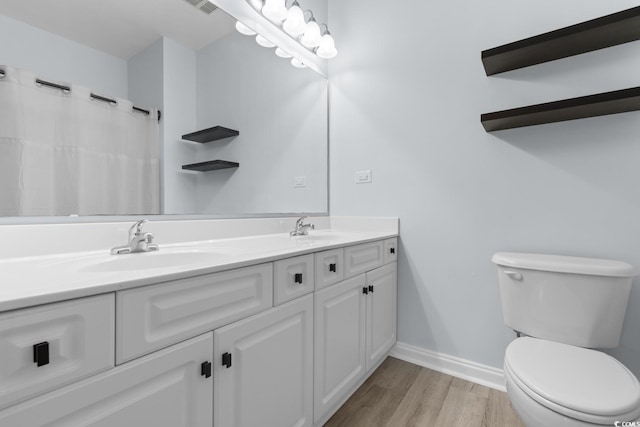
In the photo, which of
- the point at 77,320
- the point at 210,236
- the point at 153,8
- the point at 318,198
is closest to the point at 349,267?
the point at 210,236

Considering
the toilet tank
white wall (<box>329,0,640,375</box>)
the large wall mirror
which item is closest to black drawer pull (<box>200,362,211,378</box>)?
the large wall mirror

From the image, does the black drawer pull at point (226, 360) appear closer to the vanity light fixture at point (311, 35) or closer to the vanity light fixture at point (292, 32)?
the vanity light fixture at point (292, 32)

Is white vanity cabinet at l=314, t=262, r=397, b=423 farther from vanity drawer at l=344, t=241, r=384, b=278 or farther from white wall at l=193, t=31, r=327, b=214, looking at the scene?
white wall at l=193, t=31, r=327, b=214

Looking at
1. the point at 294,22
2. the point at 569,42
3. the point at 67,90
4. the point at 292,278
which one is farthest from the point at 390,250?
the point at 67,90

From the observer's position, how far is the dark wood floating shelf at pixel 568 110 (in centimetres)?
116

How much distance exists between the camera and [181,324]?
72 cm

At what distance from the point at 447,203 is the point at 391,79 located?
0.84m

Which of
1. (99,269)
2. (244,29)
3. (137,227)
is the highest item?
(244,29)

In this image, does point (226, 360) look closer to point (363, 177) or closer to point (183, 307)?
point (183, 307)

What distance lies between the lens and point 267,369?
946 mm

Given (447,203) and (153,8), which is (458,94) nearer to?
(447,203)

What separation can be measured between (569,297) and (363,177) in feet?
3.94

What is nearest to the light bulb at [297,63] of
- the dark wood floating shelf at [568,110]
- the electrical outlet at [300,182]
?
the electrical outlet at [300,182]

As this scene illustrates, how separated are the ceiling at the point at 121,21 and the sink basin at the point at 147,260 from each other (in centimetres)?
73
